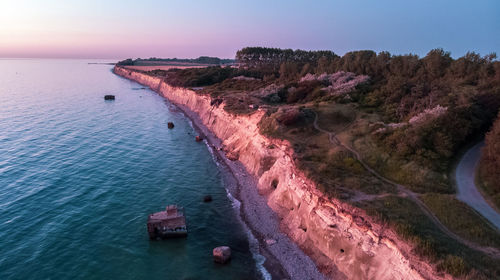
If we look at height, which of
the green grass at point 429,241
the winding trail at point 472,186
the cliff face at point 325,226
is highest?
the winding trail at point 472,186

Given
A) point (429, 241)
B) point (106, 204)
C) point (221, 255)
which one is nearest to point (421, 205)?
point (429, 241)

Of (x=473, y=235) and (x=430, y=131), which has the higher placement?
(x=430, y=131)

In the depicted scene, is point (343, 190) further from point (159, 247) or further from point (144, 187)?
point (144, 187)

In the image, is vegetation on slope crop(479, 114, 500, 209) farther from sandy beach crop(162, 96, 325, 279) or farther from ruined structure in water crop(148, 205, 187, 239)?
ruined structure in water crop(148, 205, 187, 239)

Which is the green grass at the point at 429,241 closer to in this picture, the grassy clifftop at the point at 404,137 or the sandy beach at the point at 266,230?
the grassy clifftop at the point at 404,137

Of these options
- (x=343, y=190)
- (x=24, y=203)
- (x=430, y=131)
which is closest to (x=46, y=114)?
(x=24, y=203)

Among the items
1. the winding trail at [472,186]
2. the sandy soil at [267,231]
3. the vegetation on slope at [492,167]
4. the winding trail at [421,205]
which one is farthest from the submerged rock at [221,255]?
the vegetation on slope at [492,167]

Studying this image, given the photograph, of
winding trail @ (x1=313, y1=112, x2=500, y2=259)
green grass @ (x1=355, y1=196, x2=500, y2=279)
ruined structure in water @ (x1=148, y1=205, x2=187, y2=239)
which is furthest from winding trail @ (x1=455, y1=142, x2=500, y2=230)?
ruined structure in water @ (x1=148, y1=205, x2=187, y2=239)
